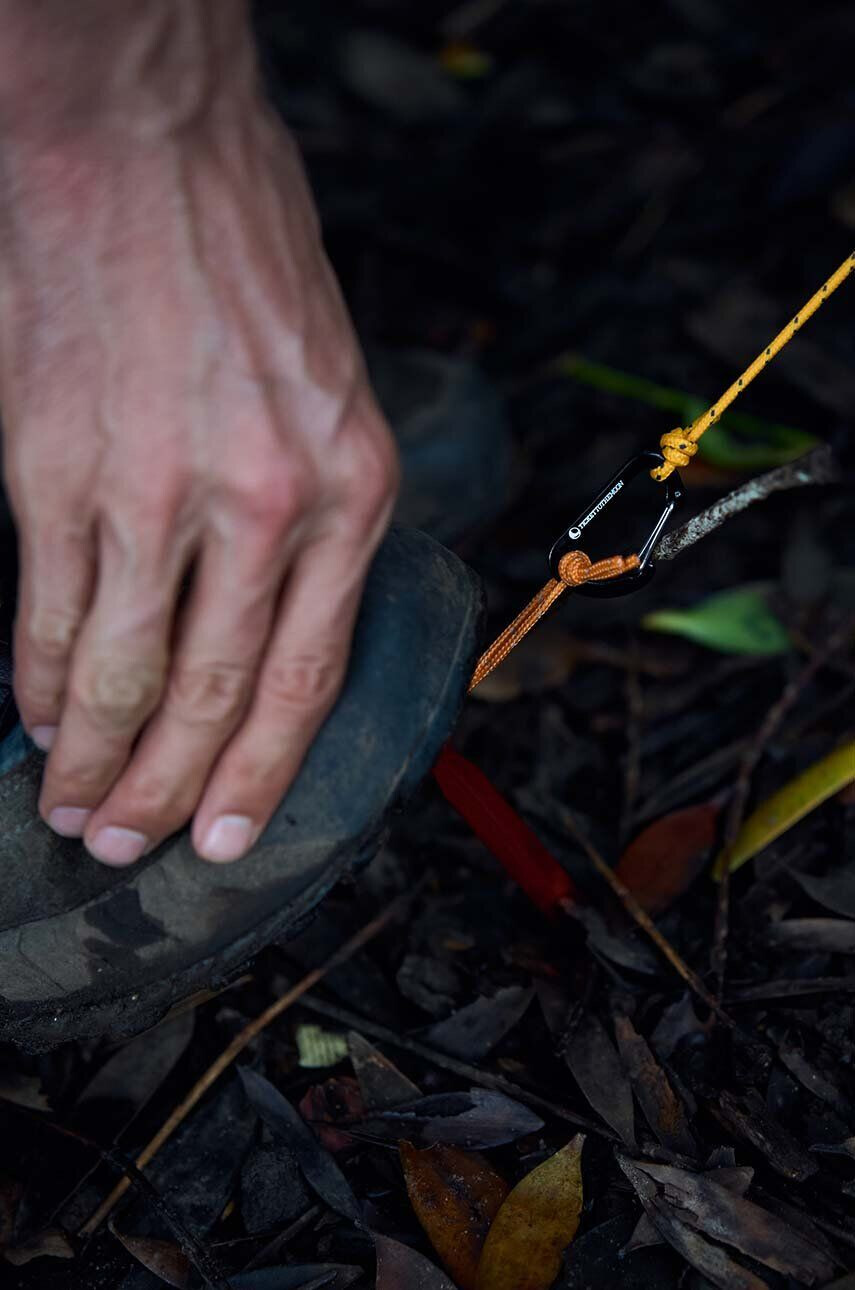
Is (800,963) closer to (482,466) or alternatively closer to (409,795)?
(409,795)

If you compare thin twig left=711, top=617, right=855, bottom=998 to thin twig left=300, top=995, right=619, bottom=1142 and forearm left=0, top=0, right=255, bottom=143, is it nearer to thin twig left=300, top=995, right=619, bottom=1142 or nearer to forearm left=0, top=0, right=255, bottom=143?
thin twig left=300, top=995, right=619, bottom=1142

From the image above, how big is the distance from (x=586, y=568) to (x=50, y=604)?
0.57 m

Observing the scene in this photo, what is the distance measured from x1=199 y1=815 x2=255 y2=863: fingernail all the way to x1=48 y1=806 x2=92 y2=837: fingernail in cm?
12

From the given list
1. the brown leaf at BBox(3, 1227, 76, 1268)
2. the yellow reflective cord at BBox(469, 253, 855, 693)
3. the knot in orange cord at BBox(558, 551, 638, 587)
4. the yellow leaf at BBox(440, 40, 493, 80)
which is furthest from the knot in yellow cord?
the yellow leaf at BBox(440, 40, 493, 80)

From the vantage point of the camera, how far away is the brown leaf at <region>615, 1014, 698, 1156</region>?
131 cm

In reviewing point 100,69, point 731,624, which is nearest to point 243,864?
point 100,69

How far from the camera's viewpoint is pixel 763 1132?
1294mm

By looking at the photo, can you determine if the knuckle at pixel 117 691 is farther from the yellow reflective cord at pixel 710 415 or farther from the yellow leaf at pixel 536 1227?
the yellow leaf at pixel 536 1227

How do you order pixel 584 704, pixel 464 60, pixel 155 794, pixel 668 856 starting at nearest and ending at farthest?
pixel 155 794 < pixel 668 856 < pixel 584 704 < pixel 464 60

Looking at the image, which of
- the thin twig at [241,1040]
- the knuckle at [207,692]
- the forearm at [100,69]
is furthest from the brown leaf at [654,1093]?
the forearm at [100,69]

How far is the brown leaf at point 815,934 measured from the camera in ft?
4.76

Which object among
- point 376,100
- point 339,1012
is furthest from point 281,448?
point 376,100

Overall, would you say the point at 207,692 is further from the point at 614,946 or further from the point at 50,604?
the point at 614,946

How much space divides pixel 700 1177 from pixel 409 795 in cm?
55
